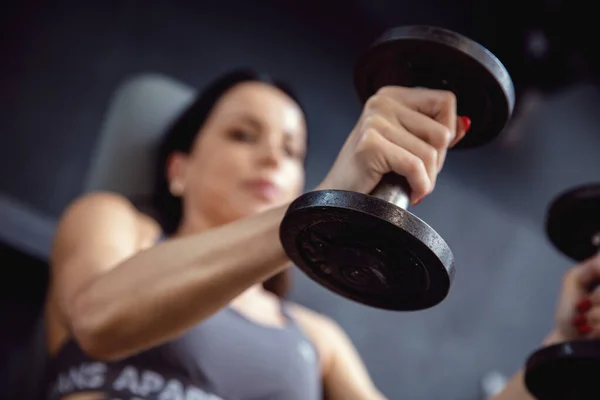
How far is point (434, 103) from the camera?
608mm

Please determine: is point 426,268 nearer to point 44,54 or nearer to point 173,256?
point 173,256

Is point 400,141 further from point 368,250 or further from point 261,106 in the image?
point 261,106

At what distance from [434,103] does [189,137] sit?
0.86 metres

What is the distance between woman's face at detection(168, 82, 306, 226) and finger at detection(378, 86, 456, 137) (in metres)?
0.56

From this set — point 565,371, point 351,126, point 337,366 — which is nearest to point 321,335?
point 337,366

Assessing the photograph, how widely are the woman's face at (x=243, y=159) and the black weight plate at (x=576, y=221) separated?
481mm

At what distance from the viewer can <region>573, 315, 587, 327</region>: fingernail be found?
0.84m

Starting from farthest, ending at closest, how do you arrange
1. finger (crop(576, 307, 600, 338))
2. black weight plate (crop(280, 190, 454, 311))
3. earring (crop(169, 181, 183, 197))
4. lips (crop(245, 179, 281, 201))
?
earring (crop(169, 181, 183, 197)) < lips (crop(245, 179, 281, 201)) < finger (crop(576, 307, 600, 338)) < black weight plate (crop(280, 190, 454, 311))

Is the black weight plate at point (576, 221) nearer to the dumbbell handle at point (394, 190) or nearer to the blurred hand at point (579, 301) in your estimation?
the blurred hand at point (579, 301)

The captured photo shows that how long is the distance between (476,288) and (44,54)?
1.40 meters

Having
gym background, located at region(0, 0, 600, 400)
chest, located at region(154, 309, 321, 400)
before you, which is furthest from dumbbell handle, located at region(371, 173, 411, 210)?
gym background, located at region(0, 0, 600, 400)

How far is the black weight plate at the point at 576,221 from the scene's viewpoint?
84 centimetres

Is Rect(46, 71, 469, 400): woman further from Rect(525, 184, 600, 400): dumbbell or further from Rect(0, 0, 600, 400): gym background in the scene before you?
Rect(0, 0, 600, 400): gym background

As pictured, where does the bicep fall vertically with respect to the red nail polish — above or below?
below
